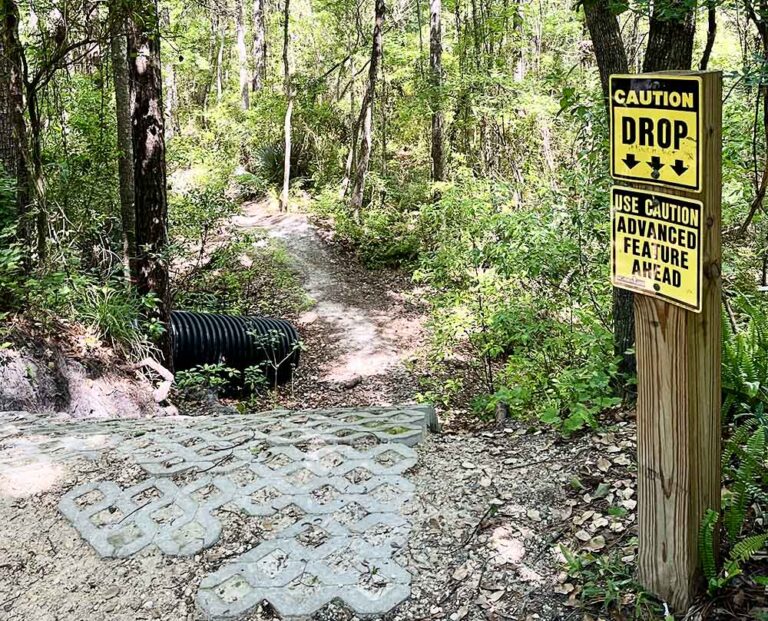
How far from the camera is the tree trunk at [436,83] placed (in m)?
12.5

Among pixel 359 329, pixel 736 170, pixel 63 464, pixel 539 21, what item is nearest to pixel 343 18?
pixel 539 21

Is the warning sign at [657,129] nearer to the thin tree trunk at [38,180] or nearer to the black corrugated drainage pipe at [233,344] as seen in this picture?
the thin tree trunk at [38,180]

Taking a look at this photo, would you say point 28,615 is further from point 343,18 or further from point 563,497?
point 343,18

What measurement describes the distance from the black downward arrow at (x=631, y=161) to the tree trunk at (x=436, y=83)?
11.1m

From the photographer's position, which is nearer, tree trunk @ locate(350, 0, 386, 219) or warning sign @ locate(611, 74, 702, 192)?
warning sign @ locate(611, 74, 702, 192)

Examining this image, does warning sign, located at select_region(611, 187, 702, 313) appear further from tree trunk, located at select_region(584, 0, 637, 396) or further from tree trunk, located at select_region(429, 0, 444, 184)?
tree trunk, located at select_region(429, 0, 444, 184)

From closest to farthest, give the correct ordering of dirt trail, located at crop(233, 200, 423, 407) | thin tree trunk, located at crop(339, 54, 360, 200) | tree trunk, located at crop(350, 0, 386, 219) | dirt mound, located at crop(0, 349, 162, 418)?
dirt mound, located at crop(0, 349, 162, 418) < dirt trail, located at crop(233, 200, 423, 407) < tree trunk, located at crop(350, 0, 386, 219) < thin tree trunk, located at crop(339, 54, 360, 200)

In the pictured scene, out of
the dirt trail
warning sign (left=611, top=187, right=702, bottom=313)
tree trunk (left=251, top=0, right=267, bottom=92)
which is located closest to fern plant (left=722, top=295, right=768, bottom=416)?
warning sign (left=611, top=187, right=702, bottom=313)

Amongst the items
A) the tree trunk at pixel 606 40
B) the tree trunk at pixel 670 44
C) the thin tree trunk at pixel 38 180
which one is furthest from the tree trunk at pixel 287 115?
the tree trunk at pixel 670 44

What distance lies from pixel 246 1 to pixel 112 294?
2494 cm

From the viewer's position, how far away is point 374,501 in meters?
3.12

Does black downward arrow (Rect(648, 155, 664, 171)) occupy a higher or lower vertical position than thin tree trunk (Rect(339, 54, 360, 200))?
lower

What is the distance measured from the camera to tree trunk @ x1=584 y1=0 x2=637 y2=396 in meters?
3.75

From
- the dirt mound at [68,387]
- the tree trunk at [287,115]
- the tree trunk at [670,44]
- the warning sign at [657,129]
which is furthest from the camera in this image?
the tree trunk at [287,115]
